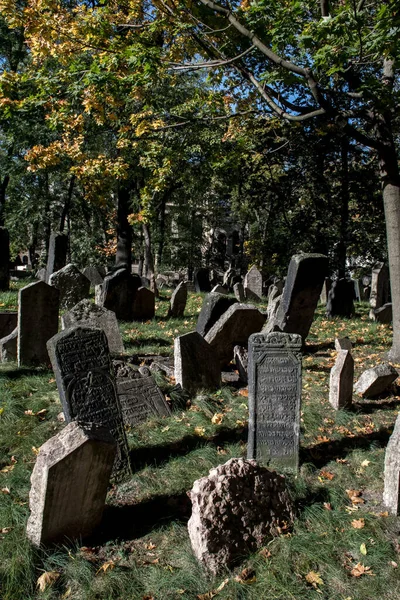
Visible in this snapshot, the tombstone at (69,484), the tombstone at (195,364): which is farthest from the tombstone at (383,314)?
the tombstone at (69,484)

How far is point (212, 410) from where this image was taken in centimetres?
638

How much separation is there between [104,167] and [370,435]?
990 cm

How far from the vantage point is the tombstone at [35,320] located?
7859 mm

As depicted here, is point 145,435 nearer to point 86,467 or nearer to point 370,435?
point 86,467

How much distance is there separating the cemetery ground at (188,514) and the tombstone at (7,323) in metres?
2.17

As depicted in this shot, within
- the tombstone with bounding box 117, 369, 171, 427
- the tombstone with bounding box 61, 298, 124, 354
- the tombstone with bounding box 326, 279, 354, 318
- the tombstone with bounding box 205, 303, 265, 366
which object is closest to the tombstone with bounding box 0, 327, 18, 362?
the tombstone with bounding box 61, 298, 124, 354

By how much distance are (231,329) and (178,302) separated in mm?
4763

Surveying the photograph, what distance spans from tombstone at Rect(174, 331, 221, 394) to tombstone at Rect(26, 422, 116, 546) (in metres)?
3.02

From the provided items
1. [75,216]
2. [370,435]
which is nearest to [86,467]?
[370,435]

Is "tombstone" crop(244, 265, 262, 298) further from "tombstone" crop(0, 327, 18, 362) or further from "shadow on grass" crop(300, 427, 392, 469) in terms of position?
"shadow on grass" crop(300, 427, 392, 469)

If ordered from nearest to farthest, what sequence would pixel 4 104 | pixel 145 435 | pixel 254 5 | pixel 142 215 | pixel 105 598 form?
pixel 105 598, pixel 145 435, pixel 254 5, pixel 4 104, pixel 142 215

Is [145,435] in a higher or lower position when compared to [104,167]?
lower

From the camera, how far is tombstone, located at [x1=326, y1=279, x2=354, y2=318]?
1393 cm

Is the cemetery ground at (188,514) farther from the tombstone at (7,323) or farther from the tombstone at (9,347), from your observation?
the tombstone at (7,323)
